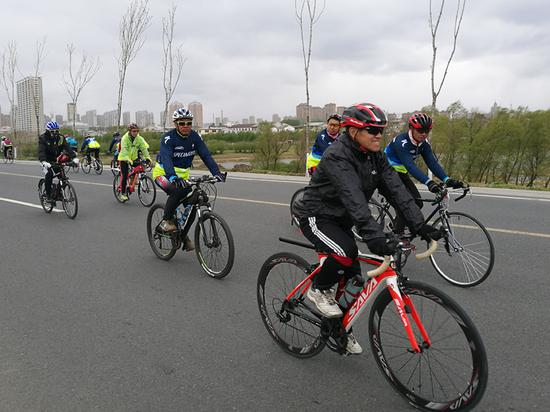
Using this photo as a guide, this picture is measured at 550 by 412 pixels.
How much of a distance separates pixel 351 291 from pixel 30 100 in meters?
46.0

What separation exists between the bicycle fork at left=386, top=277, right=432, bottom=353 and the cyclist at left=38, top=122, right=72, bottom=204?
8700mm

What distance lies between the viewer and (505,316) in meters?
4.14

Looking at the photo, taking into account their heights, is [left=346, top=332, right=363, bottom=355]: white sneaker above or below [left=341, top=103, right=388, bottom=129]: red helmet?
below

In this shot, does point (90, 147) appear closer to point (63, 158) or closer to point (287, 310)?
point (63, 158)

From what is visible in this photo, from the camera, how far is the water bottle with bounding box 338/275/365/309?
3100mm

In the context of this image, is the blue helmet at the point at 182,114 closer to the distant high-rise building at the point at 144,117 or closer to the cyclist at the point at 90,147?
the cyclist at the point at 90,147

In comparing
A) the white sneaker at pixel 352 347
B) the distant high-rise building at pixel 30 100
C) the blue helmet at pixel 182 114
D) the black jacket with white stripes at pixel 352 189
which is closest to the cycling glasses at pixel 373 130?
the black jacket with white stripes at pixel 352 189

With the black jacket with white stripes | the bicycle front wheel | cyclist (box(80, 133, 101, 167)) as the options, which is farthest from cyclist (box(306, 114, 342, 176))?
cyclist (box(80, 133, 101, 167))

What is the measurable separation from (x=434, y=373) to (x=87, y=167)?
70.4ft

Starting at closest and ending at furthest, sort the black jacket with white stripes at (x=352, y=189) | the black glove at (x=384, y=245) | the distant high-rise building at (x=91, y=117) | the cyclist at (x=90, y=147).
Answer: the black glove at (x=384, y=245) → the black jacket with white stripes at (x=352, y=189) → the cyclist at (x=90, y=147) → the distant high-rise building at (x=91, y=117)

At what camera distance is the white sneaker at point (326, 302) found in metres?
3.14

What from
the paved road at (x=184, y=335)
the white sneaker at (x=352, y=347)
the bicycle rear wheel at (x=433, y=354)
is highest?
the bicycle rear wheel at (x=433, y=354)

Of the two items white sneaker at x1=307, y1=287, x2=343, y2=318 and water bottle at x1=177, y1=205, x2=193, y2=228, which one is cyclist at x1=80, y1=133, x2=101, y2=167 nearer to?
water bottle at x1=177, y1=205, x2=193, y2=228

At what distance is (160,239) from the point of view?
20.8ft
